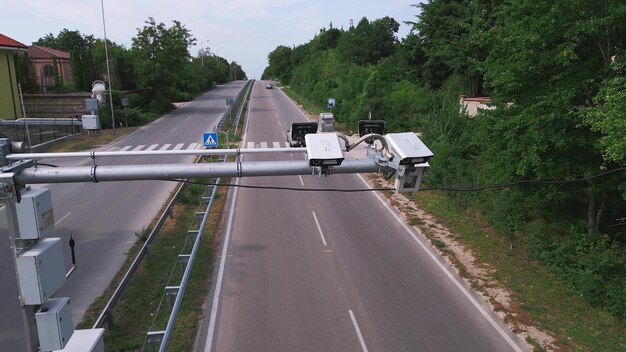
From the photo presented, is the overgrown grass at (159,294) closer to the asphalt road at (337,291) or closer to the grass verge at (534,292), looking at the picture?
the asphalt road at (337,291)

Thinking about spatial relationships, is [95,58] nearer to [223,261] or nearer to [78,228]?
[78,228]

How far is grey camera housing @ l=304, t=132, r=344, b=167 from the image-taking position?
4783 millimetres

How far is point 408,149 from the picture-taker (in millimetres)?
5027

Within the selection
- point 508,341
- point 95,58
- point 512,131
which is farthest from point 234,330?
point 95,58

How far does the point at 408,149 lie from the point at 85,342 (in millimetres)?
3866

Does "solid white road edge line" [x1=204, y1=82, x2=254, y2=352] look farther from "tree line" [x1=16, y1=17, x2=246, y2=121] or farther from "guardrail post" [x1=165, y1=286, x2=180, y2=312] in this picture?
"tree line" [x1=16, y1=17, x2=246, y2=121]

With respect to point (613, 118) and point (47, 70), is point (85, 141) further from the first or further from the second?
point (613, 118)

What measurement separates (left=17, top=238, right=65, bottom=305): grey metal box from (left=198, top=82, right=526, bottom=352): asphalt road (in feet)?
18.2

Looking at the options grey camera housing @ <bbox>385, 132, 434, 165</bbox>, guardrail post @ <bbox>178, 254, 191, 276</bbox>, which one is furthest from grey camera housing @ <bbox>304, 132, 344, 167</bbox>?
guardrail post @ <bbox>178, 254, 191, 276</bbox>

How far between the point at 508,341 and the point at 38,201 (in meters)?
9.16

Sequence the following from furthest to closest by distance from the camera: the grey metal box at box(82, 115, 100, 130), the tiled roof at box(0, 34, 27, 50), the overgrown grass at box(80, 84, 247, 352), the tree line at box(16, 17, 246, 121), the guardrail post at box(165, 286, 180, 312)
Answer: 1. the tree line at box(16, 17, 246, 121)
2. the tiled roof at box(0, 34, 27, 50)
3. the guardrail post at box(165, 286, 180, 312)
4. the overgrown grass at box(80, 84, 247, 352)
5. the grey metal box at box(82, 115, 100, 130)

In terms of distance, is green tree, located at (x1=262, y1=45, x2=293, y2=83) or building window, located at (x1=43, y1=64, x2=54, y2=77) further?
green tree, located at (x1=262, y1=45, x2=293, y2=83)

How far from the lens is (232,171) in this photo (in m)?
4.84

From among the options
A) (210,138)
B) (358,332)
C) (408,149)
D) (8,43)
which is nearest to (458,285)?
(358,332)
